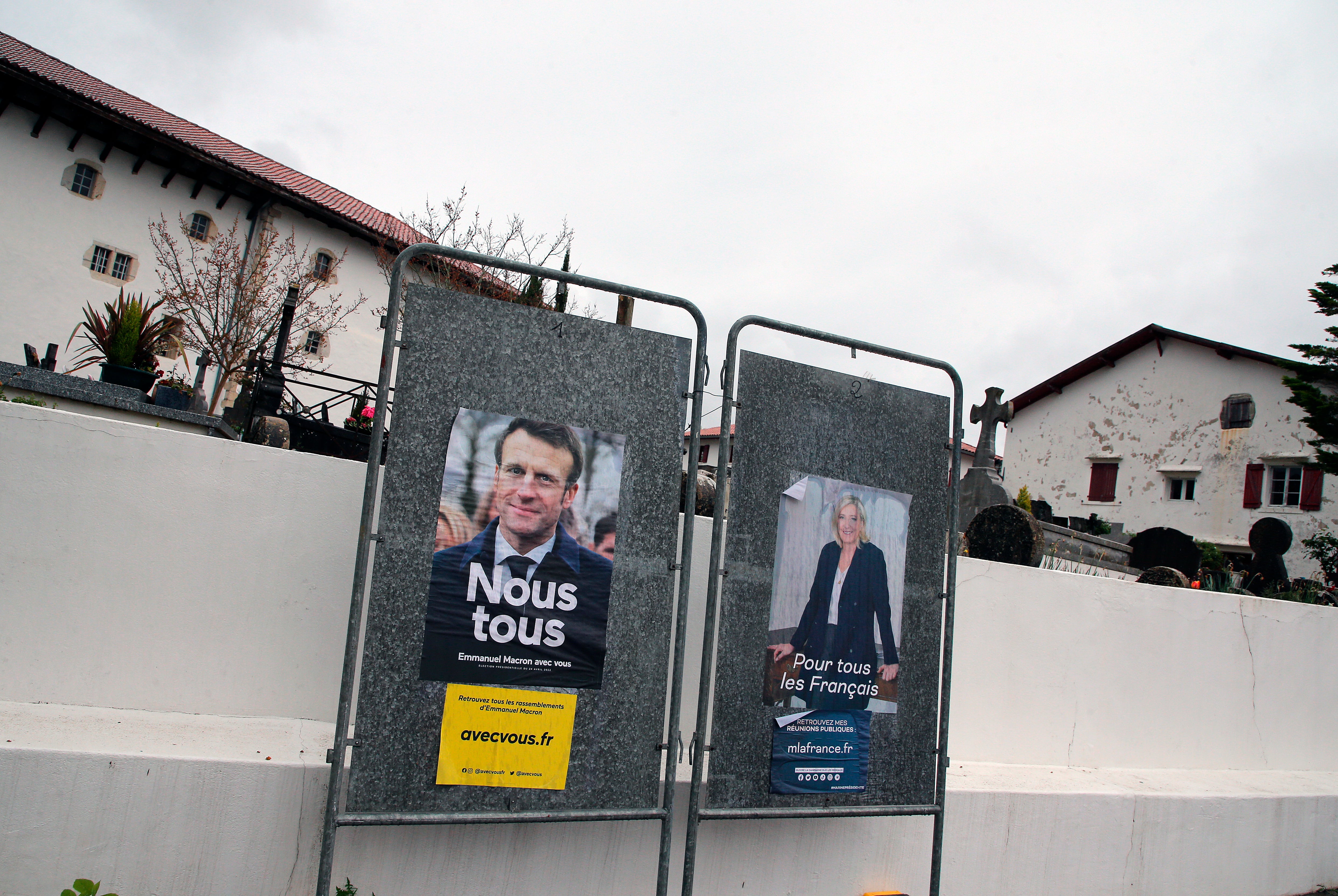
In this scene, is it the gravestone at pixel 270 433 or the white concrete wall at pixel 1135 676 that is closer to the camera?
the white concrete wall at pixel 1135 676

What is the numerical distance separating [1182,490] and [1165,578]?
77.7 feet

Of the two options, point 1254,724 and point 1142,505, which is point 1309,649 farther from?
point 1142,505

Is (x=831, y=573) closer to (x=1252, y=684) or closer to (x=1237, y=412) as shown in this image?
(x=1252, y=684)

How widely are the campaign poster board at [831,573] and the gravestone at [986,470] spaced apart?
5862 millimetres

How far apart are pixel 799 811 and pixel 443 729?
136 cm

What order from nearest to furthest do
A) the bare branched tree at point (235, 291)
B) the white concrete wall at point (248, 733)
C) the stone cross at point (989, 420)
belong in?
the white concrete wall at point (248, 733), the stone cross at point (989, 420), the bare branched tree at point (235, 291)

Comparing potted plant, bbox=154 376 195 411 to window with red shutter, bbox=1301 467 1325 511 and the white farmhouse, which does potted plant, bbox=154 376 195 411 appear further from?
window with red shutter, bbox=1301 467 1325 511

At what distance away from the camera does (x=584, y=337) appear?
302 centimetres

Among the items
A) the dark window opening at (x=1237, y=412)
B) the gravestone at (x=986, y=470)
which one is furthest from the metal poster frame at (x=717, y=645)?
the dark window opening at (x=1237, y=412)

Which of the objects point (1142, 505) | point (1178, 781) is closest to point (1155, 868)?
point (1178, 781)

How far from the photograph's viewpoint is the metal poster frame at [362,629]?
2623mm

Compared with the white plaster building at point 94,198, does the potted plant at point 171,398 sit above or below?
below

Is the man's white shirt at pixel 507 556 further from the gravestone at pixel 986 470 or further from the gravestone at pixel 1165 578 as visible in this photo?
the gravestone at pixel 986 470

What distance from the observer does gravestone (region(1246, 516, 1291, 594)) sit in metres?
9.62
